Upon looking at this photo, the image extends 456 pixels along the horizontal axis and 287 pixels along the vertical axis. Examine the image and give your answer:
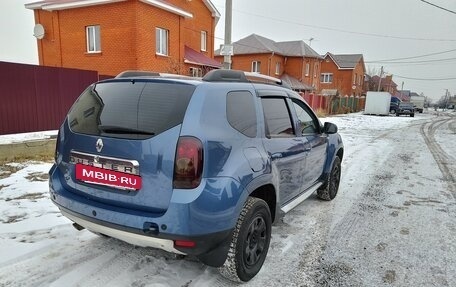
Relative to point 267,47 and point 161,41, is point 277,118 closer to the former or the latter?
point 161,41

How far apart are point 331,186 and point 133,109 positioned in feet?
12.2

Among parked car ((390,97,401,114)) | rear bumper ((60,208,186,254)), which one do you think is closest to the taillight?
rear bumper ((60,208,186,254))

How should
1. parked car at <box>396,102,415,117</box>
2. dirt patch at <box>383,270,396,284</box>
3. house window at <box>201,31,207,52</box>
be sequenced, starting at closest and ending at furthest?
dirt patch at <box>383,270,396,284</box> < house window at <box>201,31,207,52</box> < parked car at <box>396,102,415,117</box>

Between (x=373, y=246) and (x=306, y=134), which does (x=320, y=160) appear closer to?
(x=306, y=134)

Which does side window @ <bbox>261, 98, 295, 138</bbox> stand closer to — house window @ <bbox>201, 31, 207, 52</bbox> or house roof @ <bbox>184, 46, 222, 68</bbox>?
house roof @ <bbox>184, 46, 222, 68</bbox>

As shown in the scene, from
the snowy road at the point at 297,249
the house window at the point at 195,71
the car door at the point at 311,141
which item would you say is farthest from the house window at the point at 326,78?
the car door at the point at 311,141

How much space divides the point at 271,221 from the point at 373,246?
4.60 feet

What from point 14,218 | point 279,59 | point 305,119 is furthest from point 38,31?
point 279,59

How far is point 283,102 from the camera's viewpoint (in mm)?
3729

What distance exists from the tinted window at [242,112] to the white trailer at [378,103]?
3658cm

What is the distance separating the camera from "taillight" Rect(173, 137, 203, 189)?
2354mm

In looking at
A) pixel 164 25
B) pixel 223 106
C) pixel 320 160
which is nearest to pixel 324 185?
pixel 320 160

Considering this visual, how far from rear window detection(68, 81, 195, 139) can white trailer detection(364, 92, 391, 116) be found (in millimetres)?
37233

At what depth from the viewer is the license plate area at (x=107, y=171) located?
2.47 metres
